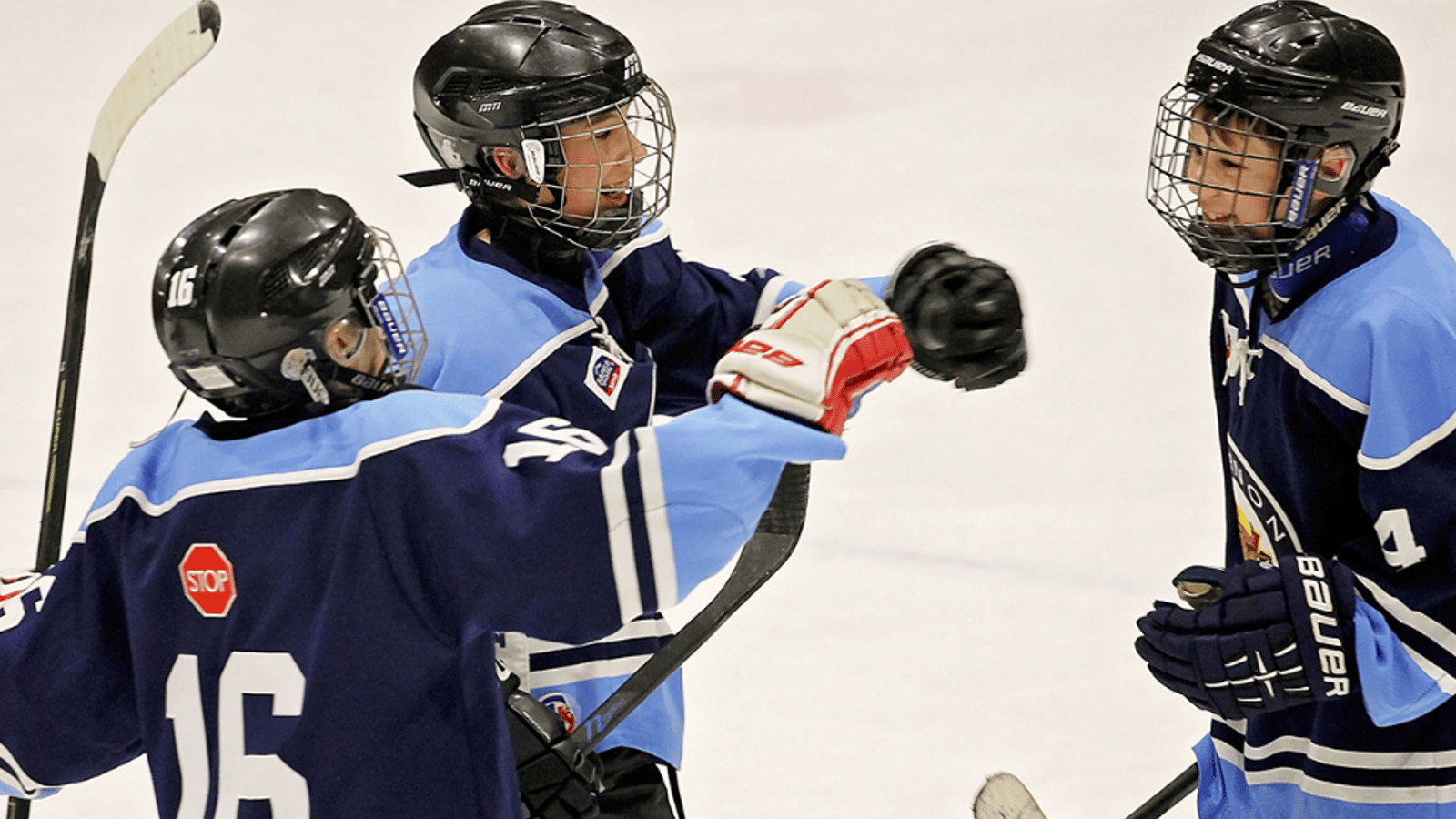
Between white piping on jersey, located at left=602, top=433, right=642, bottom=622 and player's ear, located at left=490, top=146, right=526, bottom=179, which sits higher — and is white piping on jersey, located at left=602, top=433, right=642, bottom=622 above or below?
below

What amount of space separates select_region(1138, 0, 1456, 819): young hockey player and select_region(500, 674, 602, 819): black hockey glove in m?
0.64

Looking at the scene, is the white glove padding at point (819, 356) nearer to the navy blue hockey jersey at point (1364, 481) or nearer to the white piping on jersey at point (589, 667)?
the navy blue hockey jersey at point (1364, 481)

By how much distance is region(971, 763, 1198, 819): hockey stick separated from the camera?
2342mm

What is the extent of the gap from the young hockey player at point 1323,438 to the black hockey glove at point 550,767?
64 cm

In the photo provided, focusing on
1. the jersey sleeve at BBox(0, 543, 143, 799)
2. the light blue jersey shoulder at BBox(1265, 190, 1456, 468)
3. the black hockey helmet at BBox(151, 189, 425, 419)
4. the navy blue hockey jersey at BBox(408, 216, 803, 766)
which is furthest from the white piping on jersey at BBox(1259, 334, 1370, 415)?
the jersey sleeve at BBox(0, 543, 143, 799)

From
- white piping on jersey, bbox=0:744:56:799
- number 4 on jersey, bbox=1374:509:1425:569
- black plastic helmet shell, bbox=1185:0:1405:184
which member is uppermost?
black plastic helmet shell, bbox=1185:0:1405:184

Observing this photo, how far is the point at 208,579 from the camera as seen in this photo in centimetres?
158

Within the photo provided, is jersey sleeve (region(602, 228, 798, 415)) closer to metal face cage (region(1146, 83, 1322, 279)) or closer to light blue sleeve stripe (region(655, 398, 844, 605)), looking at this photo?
metal face cage (region(1146, 83, 1322, 279))

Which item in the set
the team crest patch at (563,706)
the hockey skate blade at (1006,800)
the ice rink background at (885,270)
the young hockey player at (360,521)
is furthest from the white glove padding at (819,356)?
the ice rink background at (885,270)

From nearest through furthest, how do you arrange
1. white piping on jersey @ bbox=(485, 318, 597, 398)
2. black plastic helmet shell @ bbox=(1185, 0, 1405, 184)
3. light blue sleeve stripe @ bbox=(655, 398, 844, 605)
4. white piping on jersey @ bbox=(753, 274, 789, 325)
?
light blue sleeve stripe @ bbox=(655, 398, 844, 605), black plastic helmet shell @ bbox=(1185, 0, 1405, 184), white piping on jersey @ bbox=(485, 318, 597, 398), white piping on jersey @ bbox=(753, 274, 789, 325)

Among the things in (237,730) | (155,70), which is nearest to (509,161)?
(155,70)

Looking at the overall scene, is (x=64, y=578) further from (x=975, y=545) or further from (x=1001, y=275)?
(x=975, y=545)

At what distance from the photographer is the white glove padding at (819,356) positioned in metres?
1.52

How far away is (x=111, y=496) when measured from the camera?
1.63 metres
